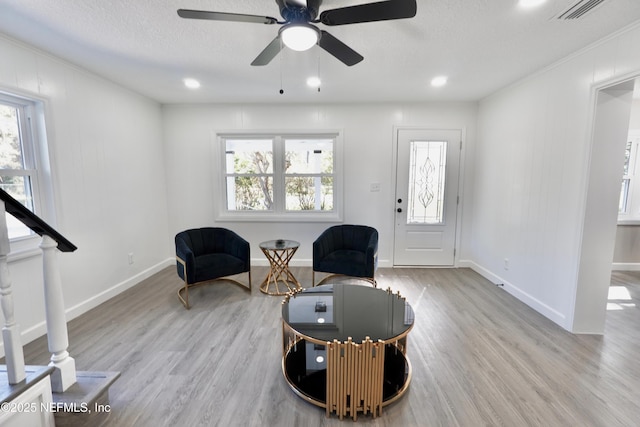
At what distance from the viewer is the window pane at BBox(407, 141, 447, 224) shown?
4.19 metres

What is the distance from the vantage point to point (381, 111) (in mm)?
4137

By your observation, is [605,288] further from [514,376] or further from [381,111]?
[381,111]

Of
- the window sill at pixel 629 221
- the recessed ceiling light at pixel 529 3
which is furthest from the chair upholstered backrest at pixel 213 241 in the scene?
the window sill at pixel 629 221

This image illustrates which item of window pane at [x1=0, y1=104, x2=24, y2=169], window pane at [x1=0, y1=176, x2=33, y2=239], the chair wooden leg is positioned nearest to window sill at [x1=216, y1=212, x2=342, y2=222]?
the chair wooden leg

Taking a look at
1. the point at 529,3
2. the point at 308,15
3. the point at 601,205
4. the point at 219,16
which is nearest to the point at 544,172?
the point at 601,205

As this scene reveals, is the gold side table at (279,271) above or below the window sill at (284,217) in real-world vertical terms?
below

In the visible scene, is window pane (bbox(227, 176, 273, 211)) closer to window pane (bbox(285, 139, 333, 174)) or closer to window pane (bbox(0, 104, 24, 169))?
window pane (bbox(285, 139, 333, 174))

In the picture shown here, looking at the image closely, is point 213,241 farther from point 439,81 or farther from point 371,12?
point 439,81

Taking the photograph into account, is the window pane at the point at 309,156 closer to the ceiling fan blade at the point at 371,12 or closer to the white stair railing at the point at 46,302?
the ceiling fan blade at the point at 371,12

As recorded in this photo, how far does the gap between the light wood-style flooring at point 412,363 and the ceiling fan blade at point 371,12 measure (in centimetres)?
235

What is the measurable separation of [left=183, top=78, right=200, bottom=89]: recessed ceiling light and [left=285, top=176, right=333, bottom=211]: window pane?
5.74 ft

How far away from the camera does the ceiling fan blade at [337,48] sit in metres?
1.83

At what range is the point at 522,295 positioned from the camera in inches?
125

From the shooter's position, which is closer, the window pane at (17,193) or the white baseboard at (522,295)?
the window pane at (17,193)
